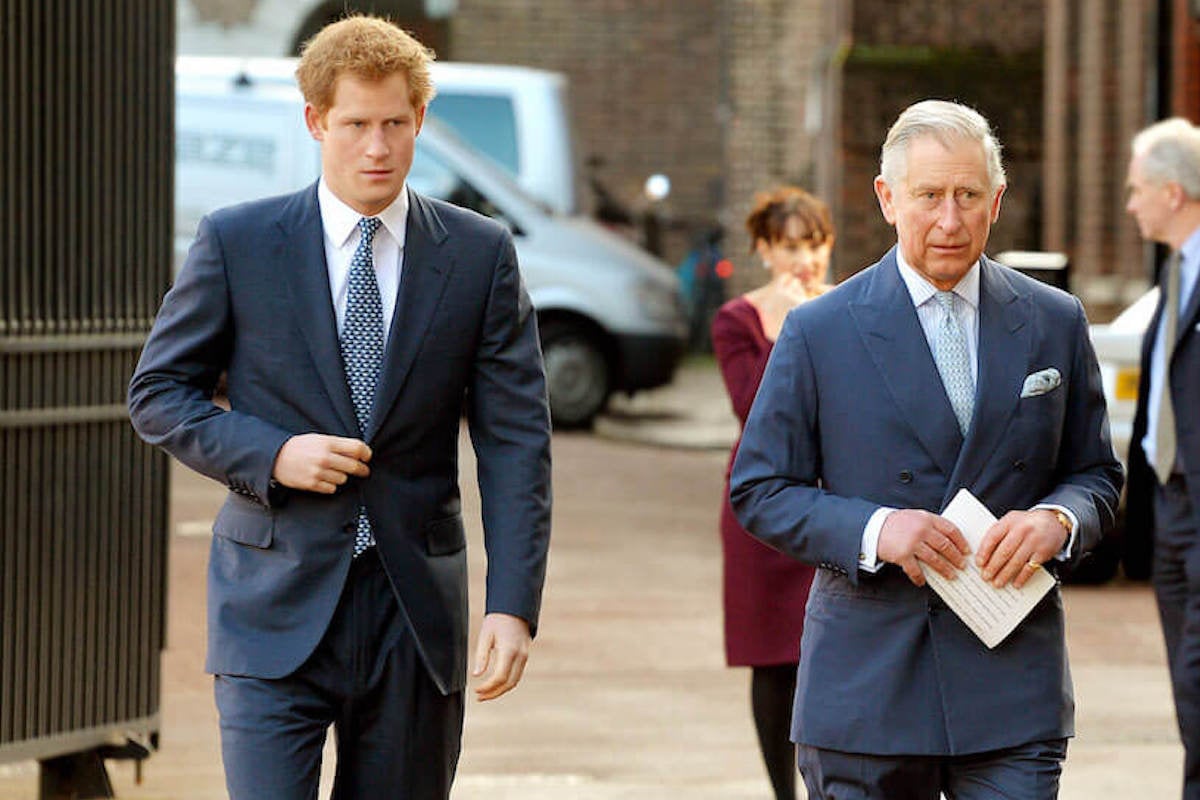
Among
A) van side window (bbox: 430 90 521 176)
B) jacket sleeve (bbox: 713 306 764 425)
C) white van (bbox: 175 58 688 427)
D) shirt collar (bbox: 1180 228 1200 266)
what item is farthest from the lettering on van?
shirt collar (bbox: 1180 228 1200 266)

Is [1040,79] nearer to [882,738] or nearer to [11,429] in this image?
[11,429]

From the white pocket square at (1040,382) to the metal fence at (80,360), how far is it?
10.00ft

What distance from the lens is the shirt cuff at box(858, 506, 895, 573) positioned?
387 centimetres

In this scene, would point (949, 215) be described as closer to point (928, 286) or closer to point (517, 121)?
point (928, 286)

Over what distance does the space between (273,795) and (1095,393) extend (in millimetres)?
1480

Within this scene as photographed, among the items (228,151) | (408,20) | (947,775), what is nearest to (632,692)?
(947,775)

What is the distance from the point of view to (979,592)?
3.88m

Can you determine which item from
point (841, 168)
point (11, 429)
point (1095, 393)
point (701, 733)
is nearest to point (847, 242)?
point (841, 168)

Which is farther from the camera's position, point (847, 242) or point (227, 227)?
point (847, 242)

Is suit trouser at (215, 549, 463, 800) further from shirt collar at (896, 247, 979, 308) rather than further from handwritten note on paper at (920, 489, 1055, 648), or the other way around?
shirt collar at (896, 247, 979, 308)

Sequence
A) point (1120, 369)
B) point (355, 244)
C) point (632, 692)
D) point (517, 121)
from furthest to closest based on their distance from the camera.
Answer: point (517, 121) → point (1120, 369) → point (632, 692) → point (355, 244)

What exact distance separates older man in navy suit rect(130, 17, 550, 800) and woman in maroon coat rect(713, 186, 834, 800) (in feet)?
8.51

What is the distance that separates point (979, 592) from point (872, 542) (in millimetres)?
187

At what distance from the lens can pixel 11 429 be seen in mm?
6164
